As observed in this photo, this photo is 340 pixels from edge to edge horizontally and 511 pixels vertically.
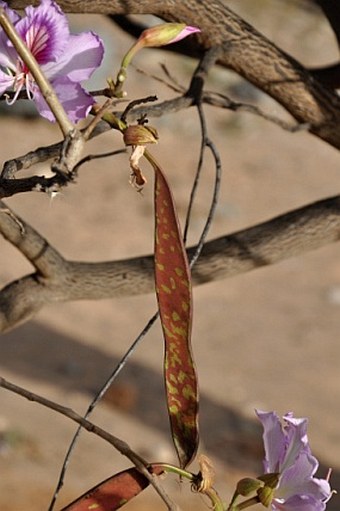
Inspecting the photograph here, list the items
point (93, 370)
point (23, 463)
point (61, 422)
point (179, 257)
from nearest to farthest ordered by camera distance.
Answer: point (179, 257)
point (23, 463)
point (61, 422)
point (93, 370)

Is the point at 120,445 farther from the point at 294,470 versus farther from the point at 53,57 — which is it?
the point at 53,57

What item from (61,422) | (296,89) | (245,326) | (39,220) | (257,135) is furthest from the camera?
(257,135)

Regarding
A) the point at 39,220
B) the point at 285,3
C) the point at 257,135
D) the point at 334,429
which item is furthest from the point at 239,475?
the point at 285,3

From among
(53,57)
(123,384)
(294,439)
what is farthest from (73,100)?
(123,384)

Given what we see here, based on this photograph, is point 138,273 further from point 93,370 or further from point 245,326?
point 245,326

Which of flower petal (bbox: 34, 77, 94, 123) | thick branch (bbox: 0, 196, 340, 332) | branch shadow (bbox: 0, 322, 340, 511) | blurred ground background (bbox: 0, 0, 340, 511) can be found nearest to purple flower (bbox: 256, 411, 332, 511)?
flower petal (bbox: 34, 77, 94, 123)

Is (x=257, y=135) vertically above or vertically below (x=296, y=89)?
below

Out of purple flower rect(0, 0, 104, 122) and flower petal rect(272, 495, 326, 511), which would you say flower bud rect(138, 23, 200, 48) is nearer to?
purple flower rect(0, 0, 104, 122)

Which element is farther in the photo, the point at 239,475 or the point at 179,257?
the point at 239,475
